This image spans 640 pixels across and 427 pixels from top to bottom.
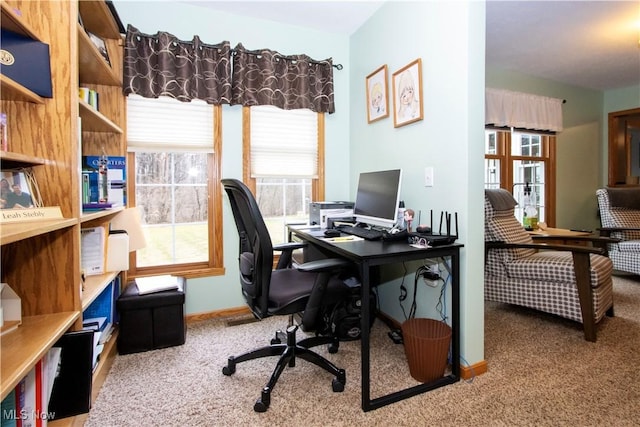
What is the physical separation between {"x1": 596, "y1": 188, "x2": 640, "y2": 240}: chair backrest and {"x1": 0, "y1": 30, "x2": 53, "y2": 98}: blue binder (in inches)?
208

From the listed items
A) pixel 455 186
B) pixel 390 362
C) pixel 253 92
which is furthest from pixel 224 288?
pixel 455 186

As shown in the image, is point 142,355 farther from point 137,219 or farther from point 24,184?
point 24,184

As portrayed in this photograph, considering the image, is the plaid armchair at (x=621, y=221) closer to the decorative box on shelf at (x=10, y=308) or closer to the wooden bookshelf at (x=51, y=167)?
the wooden bookshelf at (x=51, y=167)

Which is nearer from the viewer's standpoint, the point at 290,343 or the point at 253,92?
the point at 290,343

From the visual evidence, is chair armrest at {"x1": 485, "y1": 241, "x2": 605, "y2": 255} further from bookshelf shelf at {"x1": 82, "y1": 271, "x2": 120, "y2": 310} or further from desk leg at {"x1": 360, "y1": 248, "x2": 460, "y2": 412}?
bookshelf shelf at {"x1": 82, "y1": 271, "x2": 120, "y2": 310}

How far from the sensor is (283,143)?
115 inches

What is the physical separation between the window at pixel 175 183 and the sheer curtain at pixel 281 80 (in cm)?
32

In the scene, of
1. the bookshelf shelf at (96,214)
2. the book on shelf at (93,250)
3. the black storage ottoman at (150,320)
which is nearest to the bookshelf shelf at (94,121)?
the bookshelf shelf at (96,214)

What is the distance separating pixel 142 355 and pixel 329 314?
1.24 m

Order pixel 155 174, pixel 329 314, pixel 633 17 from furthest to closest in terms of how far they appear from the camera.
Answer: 1. pixel 633 17
2. pixel 155 174
3. pixel 329 314

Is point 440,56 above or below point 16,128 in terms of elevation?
above

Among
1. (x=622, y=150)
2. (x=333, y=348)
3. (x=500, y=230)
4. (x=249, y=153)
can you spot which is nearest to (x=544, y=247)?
(x=500, y=230)

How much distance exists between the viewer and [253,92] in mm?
2678

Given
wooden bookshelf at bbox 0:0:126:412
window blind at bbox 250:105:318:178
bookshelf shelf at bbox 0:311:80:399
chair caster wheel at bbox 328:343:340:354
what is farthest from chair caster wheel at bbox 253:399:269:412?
window blind at bbox 250:105:318:178
